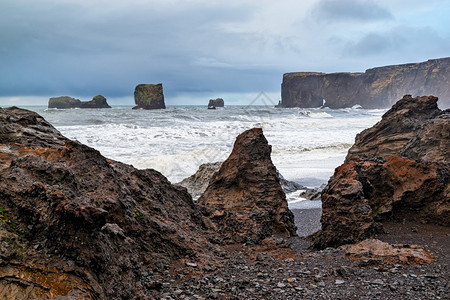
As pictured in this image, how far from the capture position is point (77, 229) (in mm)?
2840

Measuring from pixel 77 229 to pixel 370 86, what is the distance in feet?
Result: 414

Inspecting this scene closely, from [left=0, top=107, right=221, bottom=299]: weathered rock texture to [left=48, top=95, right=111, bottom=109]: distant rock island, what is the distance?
99.9 metres

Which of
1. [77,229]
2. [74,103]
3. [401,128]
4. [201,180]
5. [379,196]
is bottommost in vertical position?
[201,180]

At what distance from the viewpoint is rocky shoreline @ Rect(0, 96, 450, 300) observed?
9.18ft

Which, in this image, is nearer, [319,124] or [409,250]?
[409,250]

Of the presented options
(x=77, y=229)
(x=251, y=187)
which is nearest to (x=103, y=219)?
(x=77, y=229)

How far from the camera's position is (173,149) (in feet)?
77.7

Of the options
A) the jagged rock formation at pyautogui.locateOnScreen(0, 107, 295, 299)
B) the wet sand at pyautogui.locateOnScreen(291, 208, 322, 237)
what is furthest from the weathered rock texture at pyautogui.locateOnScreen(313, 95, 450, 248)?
the wet sand at pyautogui.locateOnScreen(291, 208, 322, 237)

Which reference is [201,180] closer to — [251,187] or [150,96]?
[251,187]

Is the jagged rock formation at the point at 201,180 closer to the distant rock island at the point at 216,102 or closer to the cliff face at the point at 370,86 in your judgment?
the cliff face at the point at 370,86

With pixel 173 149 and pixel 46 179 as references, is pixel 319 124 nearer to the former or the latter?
pixel 173 149

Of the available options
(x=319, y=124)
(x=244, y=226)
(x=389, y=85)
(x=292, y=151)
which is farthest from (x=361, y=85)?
(x=244, y=226)

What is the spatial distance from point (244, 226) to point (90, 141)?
21.9 m

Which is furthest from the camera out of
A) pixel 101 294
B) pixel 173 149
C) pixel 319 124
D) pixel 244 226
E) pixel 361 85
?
pixel 361 85
